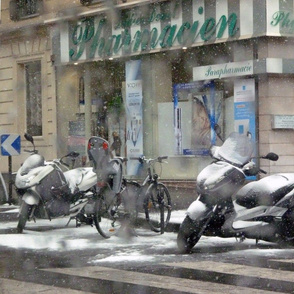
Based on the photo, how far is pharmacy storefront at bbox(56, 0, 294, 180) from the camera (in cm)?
1495

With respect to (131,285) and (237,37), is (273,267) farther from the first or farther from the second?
(237,37)

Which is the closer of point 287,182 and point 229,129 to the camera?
point 287,182

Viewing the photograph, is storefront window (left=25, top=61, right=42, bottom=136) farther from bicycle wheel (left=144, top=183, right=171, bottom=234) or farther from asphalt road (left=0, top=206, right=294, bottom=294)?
asphalt road (left=0, top=206, right=294, bottom=294)

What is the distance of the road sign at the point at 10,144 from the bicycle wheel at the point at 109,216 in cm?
519

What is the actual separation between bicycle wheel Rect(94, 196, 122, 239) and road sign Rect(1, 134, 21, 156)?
17.0 ft

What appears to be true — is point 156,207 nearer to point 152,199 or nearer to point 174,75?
point 152,199

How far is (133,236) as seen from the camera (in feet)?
31.7

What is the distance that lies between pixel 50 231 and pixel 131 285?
4.24 metres

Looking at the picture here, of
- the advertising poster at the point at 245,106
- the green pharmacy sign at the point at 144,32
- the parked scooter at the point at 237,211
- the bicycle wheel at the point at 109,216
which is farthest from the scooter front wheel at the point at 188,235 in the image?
the green pharmacy sign at the point at 144,32

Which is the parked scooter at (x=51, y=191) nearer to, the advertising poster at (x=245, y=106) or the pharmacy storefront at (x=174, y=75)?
the pharmacy storefront at (x=174, y=75)

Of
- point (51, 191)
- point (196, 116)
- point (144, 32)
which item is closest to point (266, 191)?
point (51, 191)

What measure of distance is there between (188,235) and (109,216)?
5.88 feet

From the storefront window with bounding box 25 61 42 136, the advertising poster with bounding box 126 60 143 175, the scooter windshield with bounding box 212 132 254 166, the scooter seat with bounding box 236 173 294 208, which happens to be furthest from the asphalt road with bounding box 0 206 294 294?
the advertising poster with bounding box 126 60 143 175

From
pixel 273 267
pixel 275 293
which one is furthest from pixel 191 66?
pixel 275 293
